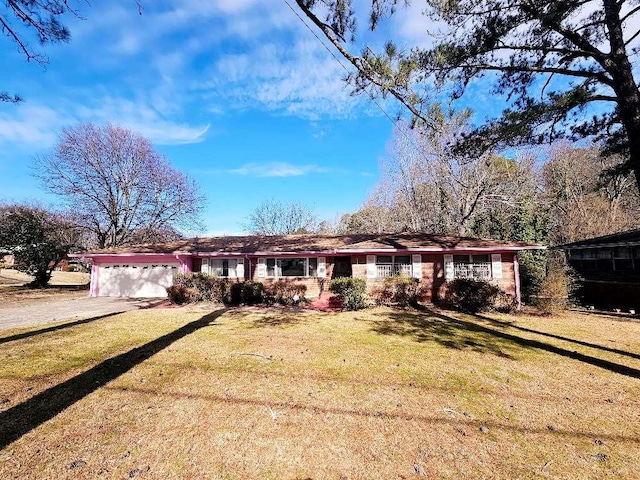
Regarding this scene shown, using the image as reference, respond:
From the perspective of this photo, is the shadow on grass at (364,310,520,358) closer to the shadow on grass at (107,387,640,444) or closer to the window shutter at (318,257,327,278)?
the shadow on grass at (107,387,640,444)

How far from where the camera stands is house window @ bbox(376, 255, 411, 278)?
15102 millimetres

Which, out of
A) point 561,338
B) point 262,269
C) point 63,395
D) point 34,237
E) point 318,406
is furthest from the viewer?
point 34,237

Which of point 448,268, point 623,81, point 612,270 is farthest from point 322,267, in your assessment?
point 612,270

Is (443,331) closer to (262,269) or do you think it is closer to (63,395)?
(63,395)

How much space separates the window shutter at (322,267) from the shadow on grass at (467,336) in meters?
5.18

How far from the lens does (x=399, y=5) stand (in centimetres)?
539

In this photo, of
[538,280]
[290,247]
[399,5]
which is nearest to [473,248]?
[538,280]

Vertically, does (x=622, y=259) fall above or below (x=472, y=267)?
above

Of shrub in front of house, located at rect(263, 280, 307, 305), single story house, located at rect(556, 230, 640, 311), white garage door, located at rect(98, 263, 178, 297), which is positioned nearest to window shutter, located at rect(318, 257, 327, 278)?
shrub in front of house, located at rect(263, 280, 307, 305)

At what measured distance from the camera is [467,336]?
8.55m

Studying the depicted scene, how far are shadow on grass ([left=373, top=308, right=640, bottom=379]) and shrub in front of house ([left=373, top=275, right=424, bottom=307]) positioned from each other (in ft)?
7.46

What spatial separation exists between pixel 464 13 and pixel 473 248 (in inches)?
396

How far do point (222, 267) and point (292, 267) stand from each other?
13.6 ft

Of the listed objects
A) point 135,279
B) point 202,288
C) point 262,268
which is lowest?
point 202,288
